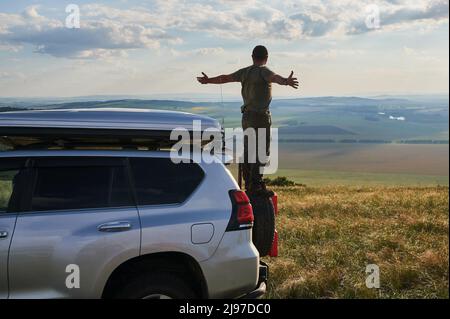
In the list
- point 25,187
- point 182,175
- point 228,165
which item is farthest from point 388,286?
point 25,187

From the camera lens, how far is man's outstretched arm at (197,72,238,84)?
703 cm

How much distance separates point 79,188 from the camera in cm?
464

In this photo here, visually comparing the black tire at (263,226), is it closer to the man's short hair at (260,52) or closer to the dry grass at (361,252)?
the dry grass at (361,252)

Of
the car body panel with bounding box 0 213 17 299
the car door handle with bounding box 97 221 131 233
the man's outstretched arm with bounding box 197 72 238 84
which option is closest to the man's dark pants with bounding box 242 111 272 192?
the man's outstretched arm with bounding box 197 72 238 84

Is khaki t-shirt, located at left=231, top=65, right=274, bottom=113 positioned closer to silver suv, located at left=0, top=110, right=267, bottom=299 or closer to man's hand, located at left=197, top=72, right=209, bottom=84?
man's hand, located at left=197, top=72, right=209, bottom=84

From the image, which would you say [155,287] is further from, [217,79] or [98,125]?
[217,79]

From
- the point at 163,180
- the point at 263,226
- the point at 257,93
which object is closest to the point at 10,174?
the point at 163,180

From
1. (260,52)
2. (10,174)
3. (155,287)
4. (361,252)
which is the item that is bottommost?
(361,252)

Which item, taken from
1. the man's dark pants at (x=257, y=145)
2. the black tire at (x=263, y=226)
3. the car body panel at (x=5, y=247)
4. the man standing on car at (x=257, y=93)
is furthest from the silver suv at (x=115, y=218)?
the man standing on car at (x=257, y=93)

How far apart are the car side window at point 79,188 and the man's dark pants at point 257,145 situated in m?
1.92

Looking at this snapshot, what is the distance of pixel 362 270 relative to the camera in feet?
25.1

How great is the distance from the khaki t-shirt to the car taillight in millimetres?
2140

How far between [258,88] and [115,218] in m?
2.94
